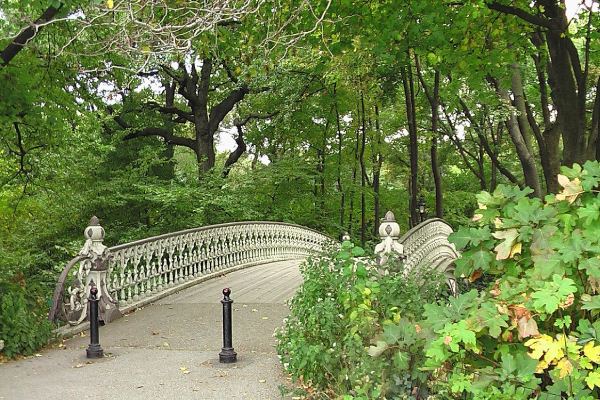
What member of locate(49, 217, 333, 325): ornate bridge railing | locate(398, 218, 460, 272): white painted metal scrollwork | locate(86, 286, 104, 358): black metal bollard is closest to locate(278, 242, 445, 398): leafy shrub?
locate(49, 217, 333, 325): ornate bridge railing

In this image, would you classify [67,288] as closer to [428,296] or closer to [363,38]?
[428,296]

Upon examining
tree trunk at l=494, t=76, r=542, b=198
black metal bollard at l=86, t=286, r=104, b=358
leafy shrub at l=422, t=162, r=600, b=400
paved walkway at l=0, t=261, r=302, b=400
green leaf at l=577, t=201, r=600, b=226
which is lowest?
paved walkway at l=0, t=261, r=302, b=400

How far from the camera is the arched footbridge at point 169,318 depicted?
6281 millimetres

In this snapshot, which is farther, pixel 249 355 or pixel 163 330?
pixel 163 330

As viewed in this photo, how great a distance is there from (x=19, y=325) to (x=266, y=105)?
19928mm

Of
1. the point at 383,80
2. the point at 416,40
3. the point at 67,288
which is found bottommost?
the point at 67,288

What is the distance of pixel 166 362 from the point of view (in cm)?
720

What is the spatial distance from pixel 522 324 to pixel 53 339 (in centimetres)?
695

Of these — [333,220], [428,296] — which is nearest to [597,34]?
[428,296]

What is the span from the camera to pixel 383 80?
22125 millimetres

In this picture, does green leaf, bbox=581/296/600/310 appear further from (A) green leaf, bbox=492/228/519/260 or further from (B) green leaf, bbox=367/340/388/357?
(B) green leaf, bbox=367/340/388/357

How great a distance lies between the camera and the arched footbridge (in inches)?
247

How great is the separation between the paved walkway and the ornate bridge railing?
20.1 inches

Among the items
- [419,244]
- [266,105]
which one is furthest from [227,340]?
[266,105]
